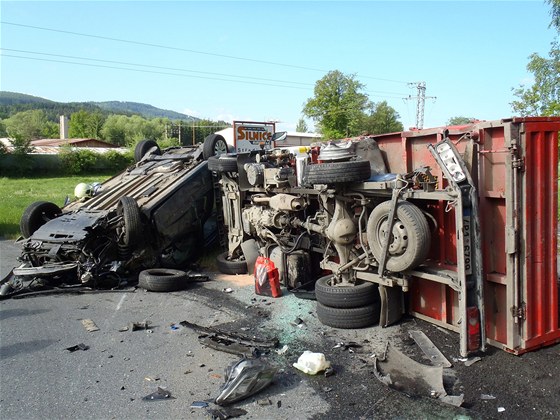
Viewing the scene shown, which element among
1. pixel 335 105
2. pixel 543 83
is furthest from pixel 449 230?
pixel 335 105

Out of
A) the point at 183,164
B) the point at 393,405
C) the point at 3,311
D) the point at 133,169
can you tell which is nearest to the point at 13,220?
the point at 133,169

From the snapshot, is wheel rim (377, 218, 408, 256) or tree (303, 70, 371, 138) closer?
wheel rim (377, 218, 408, 256)

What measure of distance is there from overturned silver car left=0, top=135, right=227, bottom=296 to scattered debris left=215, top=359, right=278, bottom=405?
3799 millimetres

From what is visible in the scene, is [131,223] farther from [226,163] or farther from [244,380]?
[244,380]

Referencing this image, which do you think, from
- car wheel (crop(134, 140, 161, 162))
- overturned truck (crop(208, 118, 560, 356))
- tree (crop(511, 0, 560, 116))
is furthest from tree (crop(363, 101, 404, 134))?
overturned truck (crop(208, 118, 560, 356))

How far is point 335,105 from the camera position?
49125 mm

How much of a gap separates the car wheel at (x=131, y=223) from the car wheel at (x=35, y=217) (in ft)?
6.05

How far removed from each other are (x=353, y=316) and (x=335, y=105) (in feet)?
151

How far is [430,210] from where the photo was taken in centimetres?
458

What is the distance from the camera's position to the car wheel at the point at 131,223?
6.82 metres

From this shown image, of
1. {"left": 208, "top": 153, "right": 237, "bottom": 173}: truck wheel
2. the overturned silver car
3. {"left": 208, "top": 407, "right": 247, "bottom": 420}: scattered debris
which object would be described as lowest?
{"left": 208, "top": 407, "right": 247, "bottom": 420}: scattered debris

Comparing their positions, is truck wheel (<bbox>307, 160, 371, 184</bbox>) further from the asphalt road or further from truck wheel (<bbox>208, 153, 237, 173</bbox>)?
truck wheel (<bbox>208, 153, 237, 173</bbox>)

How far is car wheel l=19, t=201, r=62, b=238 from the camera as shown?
7.70 meters

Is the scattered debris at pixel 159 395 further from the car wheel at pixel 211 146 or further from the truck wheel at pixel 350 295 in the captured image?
the car wheel at pixel 211 146
